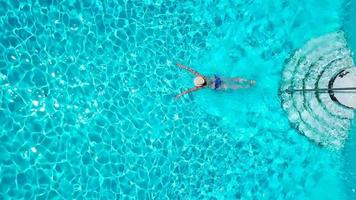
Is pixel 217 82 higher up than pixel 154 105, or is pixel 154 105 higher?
pixel 217 82

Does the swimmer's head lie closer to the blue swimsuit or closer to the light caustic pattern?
the blue swimsuit

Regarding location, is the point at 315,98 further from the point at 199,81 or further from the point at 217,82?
the point at 199,81

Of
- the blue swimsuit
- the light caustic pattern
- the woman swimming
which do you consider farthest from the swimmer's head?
the light caustic pattern

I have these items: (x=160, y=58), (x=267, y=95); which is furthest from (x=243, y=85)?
(x=160, y=58)

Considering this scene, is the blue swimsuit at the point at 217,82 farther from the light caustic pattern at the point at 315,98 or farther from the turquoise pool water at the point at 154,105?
the light caustic pattern at the point at 315,98

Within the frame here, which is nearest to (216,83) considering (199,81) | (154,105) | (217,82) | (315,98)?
(217,82)

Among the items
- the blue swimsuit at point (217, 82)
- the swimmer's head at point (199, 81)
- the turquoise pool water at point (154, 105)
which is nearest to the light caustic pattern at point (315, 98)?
the turquoise pool water at point (154, 105)
